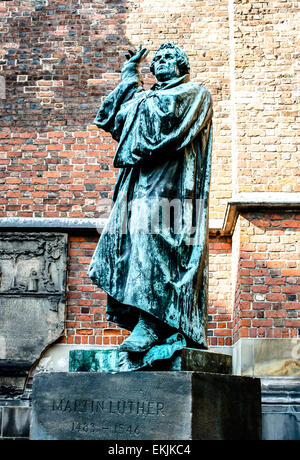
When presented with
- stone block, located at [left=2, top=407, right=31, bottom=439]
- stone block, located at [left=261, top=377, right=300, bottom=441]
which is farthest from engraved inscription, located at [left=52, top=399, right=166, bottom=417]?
stone block, located at [left=2, top=407, right=31, bottom=439]

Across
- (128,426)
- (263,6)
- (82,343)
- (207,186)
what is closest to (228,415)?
(128,426)

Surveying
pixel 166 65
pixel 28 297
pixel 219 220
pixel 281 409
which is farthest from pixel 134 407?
pixel 219 220

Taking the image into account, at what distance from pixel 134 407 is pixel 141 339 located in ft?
1.23

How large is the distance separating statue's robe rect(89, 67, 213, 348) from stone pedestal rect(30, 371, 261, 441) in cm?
40

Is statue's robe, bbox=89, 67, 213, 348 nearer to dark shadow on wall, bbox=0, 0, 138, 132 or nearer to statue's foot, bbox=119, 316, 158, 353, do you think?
statue's foot, bbox=119, 316, 158, 353

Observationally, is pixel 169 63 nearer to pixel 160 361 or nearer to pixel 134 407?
pixel 160 361

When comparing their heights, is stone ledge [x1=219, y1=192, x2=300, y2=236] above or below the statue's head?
below

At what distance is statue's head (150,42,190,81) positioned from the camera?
3.53 meters

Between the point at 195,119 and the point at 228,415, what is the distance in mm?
1535

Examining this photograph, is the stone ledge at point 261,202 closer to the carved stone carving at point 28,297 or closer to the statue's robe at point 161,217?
the carved stone carving at point 28,297

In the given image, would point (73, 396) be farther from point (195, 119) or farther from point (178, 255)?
point (195, 119)

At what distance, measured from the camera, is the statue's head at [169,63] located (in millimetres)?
3529

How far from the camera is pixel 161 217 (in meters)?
3.19

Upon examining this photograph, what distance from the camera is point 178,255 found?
319 centimetres
